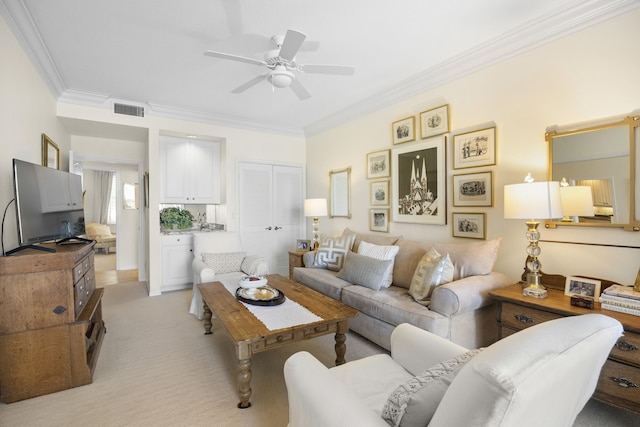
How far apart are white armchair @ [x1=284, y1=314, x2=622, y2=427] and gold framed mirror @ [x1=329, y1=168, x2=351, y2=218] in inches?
130

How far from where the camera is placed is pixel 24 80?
8.41ft

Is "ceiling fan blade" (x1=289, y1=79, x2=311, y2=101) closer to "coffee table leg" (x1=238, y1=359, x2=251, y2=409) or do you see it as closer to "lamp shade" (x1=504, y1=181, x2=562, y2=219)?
"lamp shade" (x1=504, y1=181, x2=562, y2=219)

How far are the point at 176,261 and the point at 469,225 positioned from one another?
404 centimetres

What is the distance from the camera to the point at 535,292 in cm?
211

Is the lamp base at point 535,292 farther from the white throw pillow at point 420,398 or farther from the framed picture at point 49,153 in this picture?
the framed picture at point 49,153

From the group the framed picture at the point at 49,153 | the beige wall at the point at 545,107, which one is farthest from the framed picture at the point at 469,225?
the framed picture at the point at 49,153

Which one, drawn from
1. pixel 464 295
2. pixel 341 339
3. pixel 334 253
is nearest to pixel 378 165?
pixel 334 253

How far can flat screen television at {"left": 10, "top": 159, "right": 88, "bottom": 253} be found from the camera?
2.05 m

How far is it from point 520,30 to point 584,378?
266cm

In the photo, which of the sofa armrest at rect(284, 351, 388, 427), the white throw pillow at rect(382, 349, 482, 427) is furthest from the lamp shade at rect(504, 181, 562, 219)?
the sofa armrest at rect(284, 351, 388, 427)

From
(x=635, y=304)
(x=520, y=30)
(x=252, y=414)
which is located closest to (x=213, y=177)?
(x=252, y=414)

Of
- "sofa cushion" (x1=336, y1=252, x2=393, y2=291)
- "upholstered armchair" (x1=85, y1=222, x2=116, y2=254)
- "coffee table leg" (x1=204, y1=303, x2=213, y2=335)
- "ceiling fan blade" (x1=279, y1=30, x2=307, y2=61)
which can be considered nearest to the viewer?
"ceiling fan blade" (x1=279, y1=30, x2=307, y2=61)

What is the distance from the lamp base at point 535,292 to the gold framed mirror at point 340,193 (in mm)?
2648

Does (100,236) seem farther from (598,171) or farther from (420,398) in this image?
(598,171)
